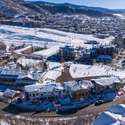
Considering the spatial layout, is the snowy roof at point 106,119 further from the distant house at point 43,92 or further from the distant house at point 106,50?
the distant house at point 106,50

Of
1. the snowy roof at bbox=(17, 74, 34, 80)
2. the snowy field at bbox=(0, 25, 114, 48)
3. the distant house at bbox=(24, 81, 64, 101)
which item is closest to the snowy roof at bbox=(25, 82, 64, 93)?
the distant house at bbox=(24, 81, 64, 101)

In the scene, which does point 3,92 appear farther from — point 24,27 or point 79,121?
point 24,27

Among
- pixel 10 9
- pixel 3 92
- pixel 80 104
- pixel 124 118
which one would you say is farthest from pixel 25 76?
pixel 10 9

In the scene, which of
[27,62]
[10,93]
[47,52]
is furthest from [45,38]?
[10,93]

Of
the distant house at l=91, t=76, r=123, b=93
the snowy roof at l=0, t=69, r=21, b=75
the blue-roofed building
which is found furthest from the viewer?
the snowy roof at l=0, t=69, r=21, b=75

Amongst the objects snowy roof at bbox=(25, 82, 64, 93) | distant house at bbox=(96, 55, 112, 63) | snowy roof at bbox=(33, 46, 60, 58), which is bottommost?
snowy roof at bbox=(33, 46, 60, 58)

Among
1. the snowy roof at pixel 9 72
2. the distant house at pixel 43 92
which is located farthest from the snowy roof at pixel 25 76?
the distant house at pixel 43 92

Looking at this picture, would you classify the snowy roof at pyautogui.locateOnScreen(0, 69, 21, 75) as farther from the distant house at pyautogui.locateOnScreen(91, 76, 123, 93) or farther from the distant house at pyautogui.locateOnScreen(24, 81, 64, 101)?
the distant house at pyautogui.locateOnScreen(91, 76, 123, 93)

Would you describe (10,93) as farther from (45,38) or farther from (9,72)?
(45,38)

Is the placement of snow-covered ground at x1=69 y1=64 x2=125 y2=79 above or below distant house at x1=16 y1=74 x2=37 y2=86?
below
